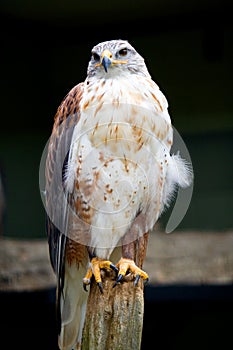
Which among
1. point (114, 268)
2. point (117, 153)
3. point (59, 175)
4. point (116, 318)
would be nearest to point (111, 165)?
point (117, 153)

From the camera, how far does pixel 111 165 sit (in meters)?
3.89

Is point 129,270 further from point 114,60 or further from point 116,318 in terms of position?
point 114,60

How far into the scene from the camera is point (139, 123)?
388 cm

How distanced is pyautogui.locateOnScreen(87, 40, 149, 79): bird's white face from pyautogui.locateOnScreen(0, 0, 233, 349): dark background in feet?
13.4

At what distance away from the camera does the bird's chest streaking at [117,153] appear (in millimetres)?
3887

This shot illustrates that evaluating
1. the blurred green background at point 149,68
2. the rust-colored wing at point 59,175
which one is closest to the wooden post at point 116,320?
the rust-colored wing at point 59,175

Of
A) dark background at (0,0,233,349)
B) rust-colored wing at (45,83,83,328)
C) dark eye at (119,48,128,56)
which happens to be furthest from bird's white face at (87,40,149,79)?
dark background at (0,0,233,349)

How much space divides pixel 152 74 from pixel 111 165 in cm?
481

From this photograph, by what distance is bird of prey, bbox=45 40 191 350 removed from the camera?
3893 mm

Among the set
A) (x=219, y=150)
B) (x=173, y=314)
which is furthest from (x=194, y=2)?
(x=173, y=314)

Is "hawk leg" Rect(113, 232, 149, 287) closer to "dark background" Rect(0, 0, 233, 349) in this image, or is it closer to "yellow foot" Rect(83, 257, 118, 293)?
"yellow foot" Rect(83, 257, 118, 293)

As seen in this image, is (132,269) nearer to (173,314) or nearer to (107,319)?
(107,319)

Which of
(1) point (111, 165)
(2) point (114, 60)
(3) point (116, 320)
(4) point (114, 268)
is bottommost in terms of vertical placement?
(3) point (116, 320)

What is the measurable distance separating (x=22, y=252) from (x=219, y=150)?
348cm
